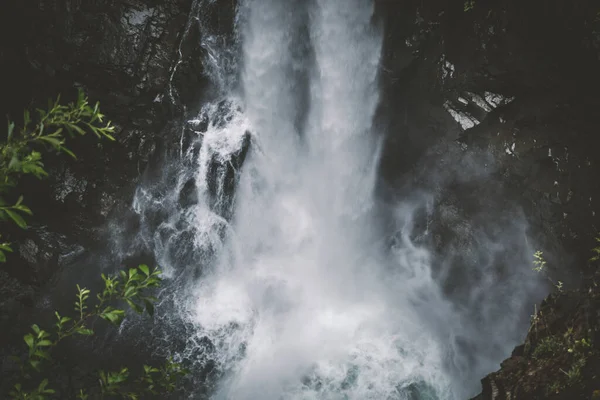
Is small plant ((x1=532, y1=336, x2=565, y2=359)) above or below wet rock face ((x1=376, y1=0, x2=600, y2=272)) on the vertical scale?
below

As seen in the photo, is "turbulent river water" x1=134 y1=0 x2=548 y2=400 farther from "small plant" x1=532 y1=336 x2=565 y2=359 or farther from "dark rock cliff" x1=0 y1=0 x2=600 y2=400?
"small plant" x1=532 y1=336 x2=565 y2=359

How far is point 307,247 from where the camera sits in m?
10.8

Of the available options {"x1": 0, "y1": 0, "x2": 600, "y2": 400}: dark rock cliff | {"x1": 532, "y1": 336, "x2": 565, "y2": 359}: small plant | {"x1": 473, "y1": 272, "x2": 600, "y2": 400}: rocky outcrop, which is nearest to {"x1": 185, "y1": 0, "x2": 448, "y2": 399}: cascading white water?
{"x1": 0, "y1": 0, "x2": 600, "y2": 400}: dark rock cliff

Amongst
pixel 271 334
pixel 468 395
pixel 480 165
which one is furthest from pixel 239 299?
pixel 480 165

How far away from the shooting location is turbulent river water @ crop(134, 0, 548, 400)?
27.6 ft

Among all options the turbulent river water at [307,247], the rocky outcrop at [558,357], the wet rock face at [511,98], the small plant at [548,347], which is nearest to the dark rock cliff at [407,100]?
the wet rock face at [511,98]

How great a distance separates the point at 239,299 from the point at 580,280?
7.47 meters

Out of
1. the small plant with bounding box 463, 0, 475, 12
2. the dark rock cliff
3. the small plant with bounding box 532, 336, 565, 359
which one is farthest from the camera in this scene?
the small plant with bounding box 463, 0, 475, 12

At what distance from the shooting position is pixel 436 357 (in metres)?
8.63

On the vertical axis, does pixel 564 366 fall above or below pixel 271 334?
below

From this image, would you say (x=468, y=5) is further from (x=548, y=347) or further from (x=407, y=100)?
(x=548, y=347)

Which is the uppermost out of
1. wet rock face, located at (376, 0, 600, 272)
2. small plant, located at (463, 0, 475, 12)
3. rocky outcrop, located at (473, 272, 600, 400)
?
small plant, located at (463, 0, 475, 12)

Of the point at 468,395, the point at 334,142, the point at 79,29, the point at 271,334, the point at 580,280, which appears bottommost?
the point at 468,395

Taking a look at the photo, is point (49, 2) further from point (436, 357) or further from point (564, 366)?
point (436, 357)
